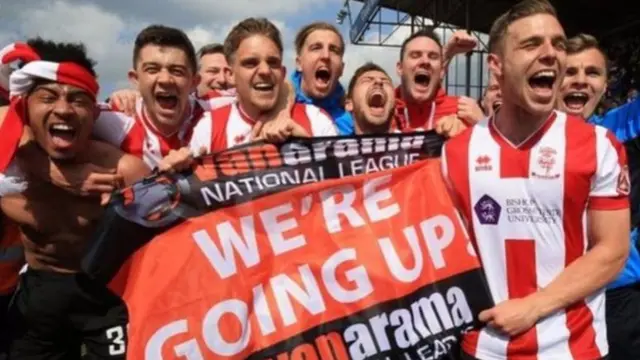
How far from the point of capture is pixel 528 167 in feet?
8.88

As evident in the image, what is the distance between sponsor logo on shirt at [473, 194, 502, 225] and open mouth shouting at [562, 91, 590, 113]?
3.95 ft

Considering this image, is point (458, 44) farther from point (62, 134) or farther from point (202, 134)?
point (62, 134)

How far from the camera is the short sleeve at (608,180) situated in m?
2.62

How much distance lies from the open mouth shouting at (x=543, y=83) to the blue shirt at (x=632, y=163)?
1.25m

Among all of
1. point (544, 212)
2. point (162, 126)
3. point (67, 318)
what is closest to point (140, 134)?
point (162, 126)

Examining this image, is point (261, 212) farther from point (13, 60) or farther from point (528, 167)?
point (13, 60)

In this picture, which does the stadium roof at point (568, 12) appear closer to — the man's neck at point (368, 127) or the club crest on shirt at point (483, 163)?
the man's neck at point (368, 127)

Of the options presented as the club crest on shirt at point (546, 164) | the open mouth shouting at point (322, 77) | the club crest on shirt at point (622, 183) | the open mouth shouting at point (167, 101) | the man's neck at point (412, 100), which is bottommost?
the club crest on shirt at point (622, 183)

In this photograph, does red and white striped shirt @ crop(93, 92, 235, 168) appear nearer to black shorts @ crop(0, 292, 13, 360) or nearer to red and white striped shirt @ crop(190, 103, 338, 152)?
red and white striped shirt @ crop(190, 103, 338, 152)

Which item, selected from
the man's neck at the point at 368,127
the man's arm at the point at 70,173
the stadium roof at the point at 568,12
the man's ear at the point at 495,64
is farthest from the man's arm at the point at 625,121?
the stadium roof at the point at 568,12

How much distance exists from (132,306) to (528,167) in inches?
64.3

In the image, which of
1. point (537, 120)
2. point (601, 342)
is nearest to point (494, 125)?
point (537, 120)

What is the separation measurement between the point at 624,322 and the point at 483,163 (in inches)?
58.7

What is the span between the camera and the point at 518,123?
2781 millimetres
